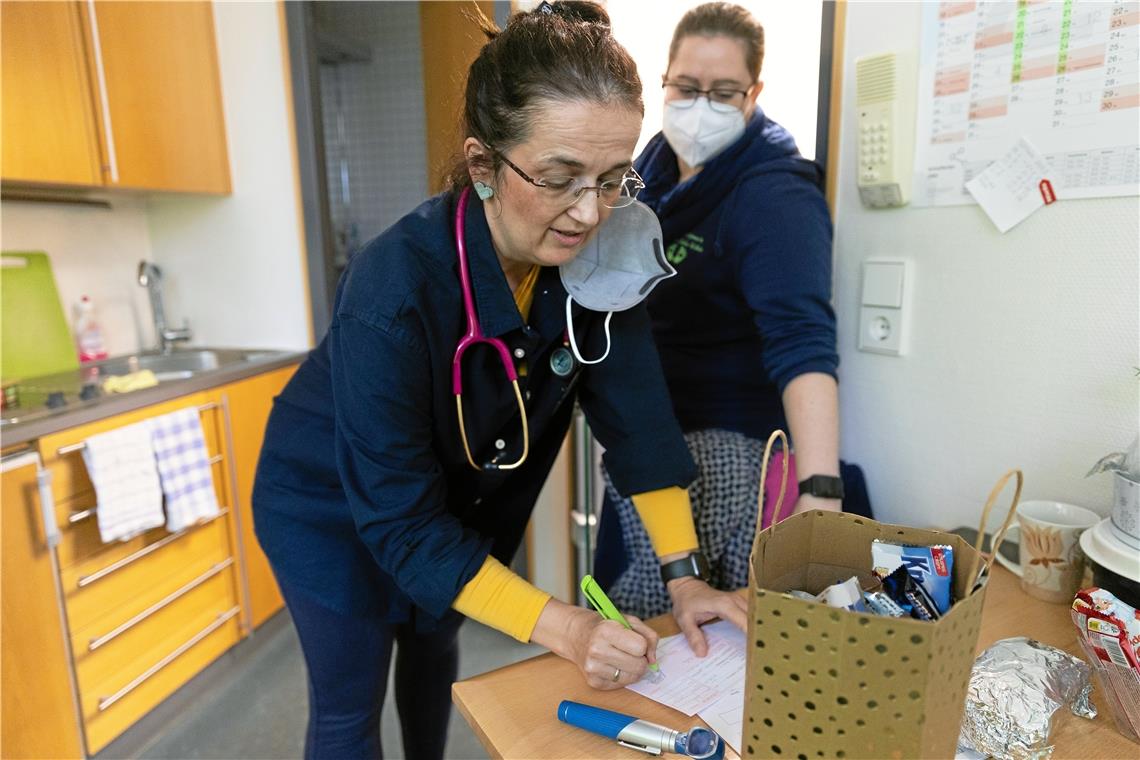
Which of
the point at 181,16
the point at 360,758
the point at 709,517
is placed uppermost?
the point at 181,16

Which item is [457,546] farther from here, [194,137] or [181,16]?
[181,16]

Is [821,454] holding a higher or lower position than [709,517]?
higher

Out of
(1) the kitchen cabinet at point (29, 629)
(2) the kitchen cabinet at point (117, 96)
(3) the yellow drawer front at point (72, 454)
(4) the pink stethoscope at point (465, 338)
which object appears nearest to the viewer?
(4) the pink stethoscope at point (465, 338)

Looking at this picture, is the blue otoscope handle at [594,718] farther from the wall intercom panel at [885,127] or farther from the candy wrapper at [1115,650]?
the wall intercom panel at [885,127]

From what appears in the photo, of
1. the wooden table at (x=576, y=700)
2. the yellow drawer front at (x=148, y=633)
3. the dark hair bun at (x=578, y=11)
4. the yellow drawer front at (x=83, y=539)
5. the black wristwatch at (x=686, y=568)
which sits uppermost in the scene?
the dark hair bun at (x=578, y=11)

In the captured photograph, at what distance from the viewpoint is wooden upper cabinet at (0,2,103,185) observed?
1.76 meters

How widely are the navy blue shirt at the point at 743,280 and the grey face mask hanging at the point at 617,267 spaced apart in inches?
8.8

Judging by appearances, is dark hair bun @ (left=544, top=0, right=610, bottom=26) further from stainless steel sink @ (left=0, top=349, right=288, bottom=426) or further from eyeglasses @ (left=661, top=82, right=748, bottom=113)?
stainless steel sink @ (left=0, top=349, right=288, bottom=426)

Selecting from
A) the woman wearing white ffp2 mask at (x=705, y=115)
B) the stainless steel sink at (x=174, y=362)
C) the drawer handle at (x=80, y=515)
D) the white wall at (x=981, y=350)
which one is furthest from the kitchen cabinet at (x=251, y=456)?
the white wall at (x=981, y=350)

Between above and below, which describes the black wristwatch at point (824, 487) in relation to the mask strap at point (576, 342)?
below

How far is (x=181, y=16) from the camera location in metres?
2.25

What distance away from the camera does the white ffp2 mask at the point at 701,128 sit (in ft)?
4.12

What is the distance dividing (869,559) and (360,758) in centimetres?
84

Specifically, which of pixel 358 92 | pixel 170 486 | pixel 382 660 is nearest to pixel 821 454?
pixel 382 660
